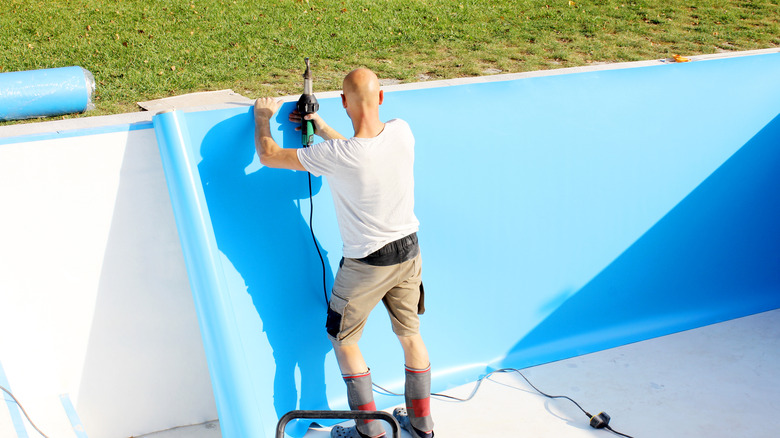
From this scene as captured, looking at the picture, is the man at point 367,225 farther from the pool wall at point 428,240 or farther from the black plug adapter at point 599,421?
the black plug adapter at point 599,421

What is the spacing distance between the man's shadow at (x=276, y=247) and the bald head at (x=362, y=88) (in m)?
0.57

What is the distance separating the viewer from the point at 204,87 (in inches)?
235

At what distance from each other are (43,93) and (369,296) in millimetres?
3270

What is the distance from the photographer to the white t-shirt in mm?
2688

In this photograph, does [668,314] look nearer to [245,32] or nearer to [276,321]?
[276,321]

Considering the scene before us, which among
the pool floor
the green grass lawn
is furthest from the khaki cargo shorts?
the green grass lawn

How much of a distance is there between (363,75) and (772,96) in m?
3.22

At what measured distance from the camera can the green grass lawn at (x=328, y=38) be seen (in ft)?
20.5

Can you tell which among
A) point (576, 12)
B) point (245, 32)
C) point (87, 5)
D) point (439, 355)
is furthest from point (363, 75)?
point (576, 12)

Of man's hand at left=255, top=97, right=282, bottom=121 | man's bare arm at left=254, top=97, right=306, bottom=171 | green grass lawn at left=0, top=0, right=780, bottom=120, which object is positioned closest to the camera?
man's bare arm at left=254, top=97, right=306, bottom=171

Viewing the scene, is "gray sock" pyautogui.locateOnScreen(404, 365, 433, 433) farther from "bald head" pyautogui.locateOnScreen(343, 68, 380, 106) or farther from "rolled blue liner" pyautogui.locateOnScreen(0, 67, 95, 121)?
"rolled blue liner" pyautogui.locateOnScreen(0, 67, 95, 121)

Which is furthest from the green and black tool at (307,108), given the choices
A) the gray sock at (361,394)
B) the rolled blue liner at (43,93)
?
the rolled blue liner at (43,93)

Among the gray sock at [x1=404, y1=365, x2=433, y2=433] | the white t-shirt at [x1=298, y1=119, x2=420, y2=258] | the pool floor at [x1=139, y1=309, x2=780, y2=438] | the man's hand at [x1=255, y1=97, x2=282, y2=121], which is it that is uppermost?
the man's hand at [x1=255, y1=97, x2=282, y2=121]

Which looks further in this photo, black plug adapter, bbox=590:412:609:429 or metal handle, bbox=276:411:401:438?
black plug adapter, bbox=590:412:609:429
